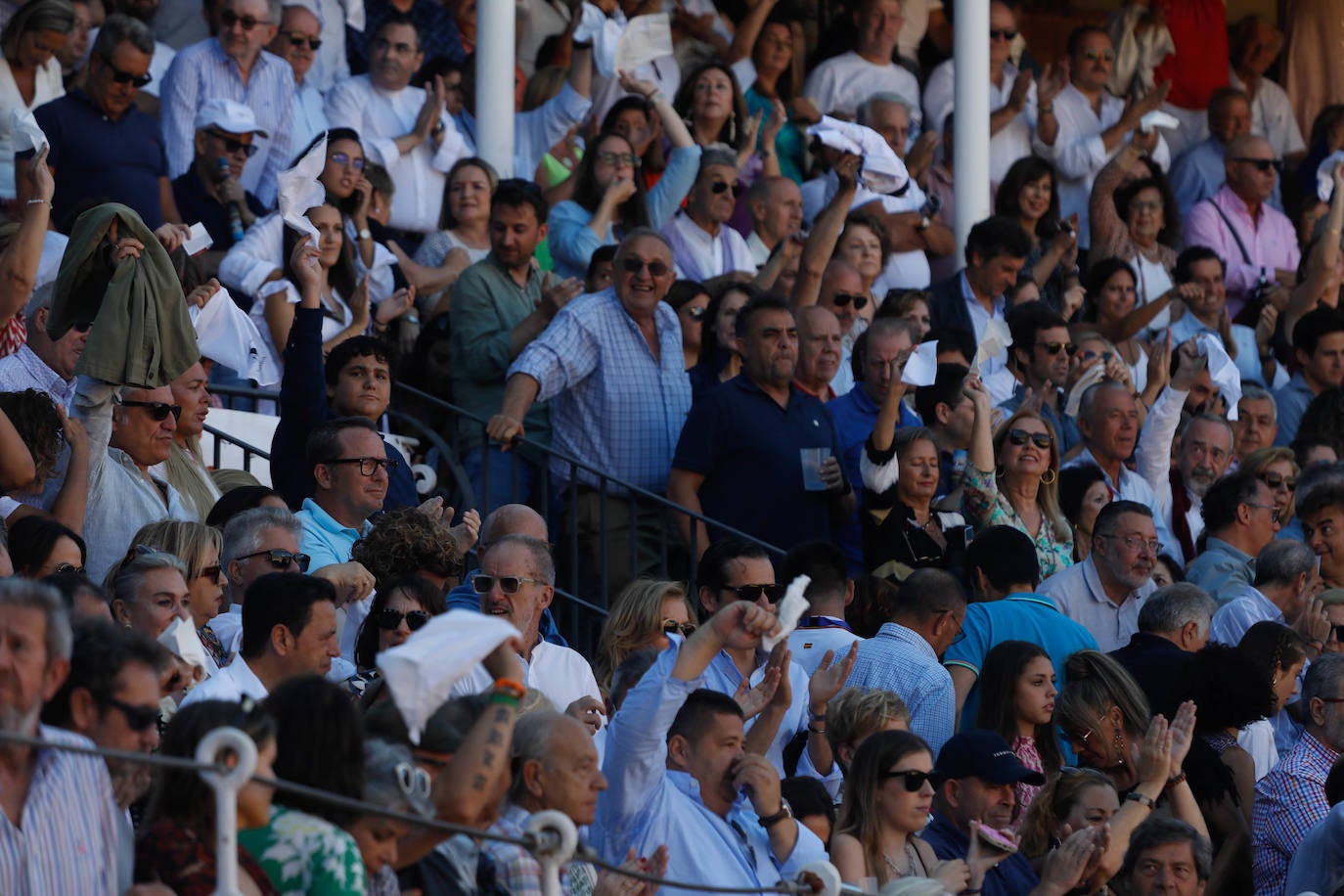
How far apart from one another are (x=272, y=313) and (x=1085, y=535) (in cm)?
339

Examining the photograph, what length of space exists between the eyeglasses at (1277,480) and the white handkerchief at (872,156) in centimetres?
233

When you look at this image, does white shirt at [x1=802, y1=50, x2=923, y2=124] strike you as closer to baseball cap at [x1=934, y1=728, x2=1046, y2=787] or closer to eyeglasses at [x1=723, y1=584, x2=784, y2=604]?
eyeglasses at [x1=723, y1=584, x2=784, y2=604]

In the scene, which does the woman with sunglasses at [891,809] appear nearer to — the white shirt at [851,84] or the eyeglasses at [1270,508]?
the eyeglasses at [1270,508]

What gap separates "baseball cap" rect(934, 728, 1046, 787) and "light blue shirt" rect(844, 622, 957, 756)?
563mm

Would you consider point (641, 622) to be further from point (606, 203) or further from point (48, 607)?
point (606, 203)

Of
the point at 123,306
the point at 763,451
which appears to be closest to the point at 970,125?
the point at 763,451

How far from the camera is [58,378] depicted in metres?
7.77

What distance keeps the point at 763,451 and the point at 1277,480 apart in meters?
2.22

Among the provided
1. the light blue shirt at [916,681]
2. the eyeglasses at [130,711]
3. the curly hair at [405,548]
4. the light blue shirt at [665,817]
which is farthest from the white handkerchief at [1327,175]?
the eyeglasses at [130,711]

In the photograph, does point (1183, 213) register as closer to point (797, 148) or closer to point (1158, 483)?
point (797, 148)

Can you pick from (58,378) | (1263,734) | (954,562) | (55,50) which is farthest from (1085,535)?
(55,50)

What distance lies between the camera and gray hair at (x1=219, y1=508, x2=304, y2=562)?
6.82m

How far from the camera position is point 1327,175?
13.6 metres

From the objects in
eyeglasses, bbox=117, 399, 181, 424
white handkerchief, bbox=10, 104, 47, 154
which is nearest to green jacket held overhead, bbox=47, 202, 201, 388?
eyeglasses, bbox=117, 399, 181, 424
